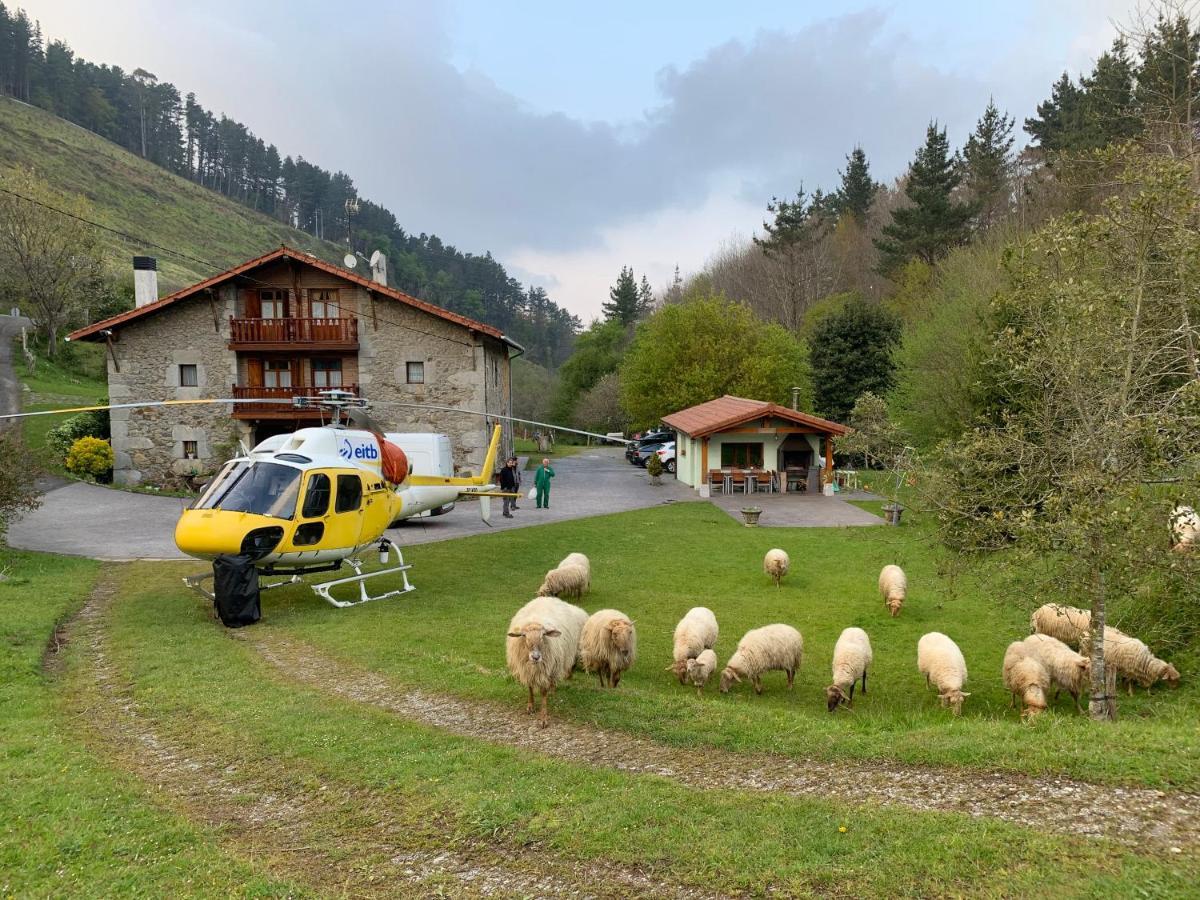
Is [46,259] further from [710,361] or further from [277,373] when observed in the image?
[710,361]

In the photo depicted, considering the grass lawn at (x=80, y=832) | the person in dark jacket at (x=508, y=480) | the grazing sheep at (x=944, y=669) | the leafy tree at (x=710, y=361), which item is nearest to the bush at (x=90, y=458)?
the person in dark jacket at (x=508, y=480)

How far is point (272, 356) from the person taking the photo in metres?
27.5

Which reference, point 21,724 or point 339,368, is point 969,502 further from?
point 339,368

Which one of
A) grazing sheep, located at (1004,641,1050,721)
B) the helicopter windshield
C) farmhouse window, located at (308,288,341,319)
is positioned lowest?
grazing sheep, located at (1004,641,1050,721)

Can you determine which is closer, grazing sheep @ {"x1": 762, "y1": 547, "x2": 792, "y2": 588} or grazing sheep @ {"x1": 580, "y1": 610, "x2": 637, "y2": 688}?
grazing sheep @ {"x1": 580, "y1": 610, "x2": 637, "y2": 688}

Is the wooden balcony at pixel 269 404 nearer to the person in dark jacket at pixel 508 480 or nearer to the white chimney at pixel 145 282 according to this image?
the white chimney at pixel 145 282

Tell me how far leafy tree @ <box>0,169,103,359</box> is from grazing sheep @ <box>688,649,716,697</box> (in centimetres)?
4417

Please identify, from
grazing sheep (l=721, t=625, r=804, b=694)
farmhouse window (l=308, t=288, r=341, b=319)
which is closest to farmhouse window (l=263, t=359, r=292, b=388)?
farmhouse window (l=308, t=288, r=341, b=319)

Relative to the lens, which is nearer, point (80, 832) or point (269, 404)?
point (80, 832)

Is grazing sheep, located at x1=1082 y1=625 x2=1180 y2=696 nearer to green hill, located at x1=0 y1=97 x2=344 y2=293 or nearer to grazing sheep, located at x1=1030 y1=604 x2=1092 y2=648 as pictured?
grazing sheep, located at x1=1030 y1=604 x2=1092 y2=648

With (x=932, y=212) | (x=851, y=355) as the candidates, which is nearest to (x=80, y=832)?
(x=851, y=355)

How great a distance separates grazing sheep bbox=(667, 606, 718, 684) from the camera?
945 cm

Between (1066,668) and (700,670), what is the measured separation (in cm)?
463

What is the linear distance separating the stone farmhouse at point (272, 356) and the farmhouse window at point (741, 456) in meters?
9.91
